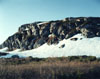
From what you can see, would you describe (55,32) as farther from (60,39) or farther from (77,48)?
(77,48)

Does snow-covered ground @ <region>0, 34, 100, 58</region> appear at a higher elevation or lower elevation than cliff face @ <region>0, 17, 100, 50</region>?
lower

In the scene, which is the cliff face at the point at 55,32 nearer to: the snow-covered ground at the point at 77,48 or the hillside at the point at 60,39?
the hillside at the point at 60,39

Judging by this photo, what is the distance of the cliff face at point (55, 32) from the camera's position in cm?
6189

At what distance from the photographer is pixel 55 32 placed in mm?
70000

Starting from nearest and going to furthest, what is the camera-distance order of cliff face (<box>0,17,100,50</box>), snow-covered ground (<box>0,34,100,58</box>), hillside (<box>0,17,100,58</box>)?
snow-covered ground (<box>0,34,100,58</box>), hillside (<box>0,17,100,58</box>), cliff face (<box>0,17,100,50</box>)

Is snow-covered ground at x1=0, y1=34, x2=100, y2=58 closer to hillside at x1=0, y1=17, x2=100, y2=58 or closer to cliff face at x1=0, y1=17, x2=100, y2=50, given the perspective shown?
hillside at x1=0, y1=17, x2=100, y2=58

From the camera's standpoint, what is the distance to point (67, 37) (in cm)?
6272

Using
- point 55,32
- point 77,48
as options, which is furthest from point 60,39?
point 77,48

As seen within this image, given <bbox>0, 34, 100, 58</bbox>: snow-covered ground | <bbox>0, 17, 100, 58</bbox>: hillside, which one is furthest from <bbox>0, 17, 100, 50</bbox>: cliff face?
<bbox>0, 34, 100, 58</bbox>: snow-covered ground

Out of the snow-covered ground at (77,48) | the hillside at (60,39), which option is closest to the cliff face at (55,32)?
the hillside at (60,39)

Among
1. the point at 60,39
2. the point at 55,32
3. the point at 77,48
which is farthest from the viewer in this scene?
the point at 55,32

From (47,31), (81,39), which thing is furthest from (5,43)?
(81,39)

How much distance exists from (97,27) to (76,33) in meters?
7.00

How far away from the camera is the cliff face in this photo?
6189cm
